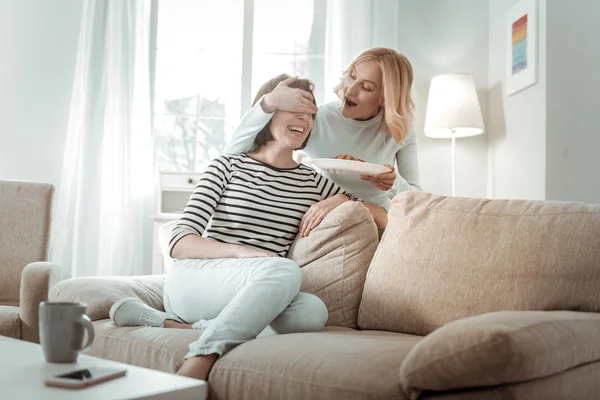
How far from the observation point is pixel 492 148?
15.5 feet

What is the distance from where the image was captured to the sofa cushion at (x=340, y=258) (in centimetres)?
212

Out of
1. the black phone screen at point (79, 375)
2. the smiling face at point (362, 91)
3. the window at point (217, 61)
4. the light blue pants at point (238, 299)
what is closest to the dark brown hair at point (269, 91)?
the smiling face at point (362, 91)

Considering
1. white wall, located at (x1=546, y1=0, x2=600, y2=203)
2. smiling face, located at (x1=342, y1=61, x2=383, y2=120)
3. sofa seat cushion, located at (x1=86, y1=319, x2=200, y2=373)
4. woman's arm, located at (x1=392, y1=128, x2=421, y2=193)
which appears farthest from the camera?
white wall, located at (x1=546, y1=0, x2=600, y2=203)

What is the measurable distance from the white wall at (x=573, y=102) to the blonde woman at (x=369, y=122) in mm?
1501

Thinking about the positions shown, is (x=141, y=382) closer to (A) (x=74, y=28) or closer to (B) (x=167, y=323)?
(B) (x=167, y=323)

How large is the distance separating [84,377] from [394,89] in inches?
67.2

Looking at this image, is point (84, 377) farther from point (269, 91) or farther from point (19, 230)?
point (19, 230)

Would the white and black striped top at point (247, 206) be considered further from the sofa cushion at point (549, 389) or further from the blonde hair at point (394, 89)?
the sofa cushion at point (549, 389)

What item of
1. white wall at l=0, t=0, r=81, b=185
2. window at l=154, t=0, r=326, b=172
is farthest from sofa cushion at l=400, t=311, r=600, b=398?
white wall at l=0, t=0, r=81, b=185

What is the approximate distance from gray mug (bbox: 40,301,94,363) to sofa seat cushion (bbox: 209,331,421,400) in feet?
1.29

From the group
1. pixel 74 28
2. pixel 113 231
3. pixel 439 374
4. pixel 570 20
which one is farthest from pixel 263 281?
pixel 74 28

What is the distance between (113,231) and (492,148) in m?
2.36

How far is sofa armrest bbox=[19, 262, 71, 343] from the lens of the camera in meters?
2.52

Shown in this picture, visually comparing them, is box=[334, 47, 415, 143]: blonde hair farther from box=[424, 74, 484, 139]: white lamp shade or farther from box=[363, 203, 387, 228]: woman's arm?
box=[424, 74, 484, 139]: white lamp shade
